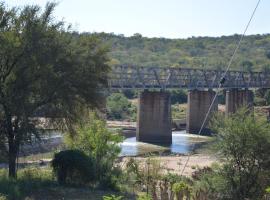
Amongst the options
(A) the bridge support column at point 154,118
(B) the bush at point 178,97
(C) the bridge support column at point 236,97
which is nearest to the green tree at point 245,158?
(A) the bridge support column at point 154,118

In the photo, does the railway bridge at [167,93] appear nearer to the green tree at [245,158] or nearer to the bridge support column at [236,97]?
the bridge support column at [236,97]

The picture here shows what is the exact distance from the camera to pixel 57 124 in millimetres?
27828

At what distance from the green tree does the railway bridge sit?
1303 inches

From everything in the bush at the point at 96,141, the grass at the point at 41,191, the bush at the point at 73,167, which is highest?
the bush at the point at 96,141

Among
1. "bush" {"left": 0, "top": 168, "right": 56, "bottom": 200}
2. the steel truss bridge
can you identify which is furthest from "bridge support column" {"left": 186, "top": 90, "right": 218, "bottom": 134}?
"bush" {"left": 0, "top": 168, "right": 56, "bottom": 200}

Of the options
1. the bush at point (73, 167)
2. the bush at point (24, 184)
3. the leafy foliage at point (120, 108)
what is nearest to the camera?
the bush at point (24, 184)

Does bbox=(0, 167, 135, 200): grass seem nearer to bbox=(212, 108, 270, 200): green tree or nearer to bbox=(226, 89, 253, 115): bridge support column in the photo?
bbox=(212, 108, 270, 200): green tree

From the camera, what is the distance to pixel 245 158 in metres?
26.1

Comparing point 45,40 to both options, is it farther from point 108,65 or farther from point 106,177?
point 106,177

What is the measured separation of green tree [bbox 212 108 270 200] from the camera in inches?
1014

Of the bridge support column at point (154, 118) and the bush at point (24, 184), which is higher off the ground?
the bridge support column at point (154, 118)

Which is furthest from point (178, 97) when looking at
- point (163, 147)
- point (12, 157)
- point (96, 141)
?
point (12, 157)

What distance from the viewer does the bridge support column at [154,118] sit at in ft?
260

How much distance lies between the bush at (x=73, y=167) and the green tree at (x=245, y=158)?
20.2ft
